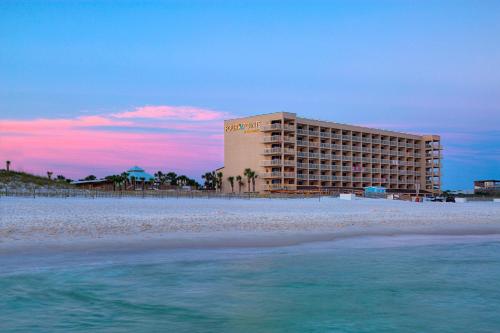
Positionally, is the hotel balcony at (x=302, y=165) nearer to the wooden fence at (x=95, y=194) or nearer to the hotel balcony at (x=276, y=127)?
the hotel balcony at (x=276, y=127)

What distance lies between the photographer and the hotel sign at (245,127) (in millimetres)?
94900

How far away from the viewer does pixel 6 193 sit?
48406mm

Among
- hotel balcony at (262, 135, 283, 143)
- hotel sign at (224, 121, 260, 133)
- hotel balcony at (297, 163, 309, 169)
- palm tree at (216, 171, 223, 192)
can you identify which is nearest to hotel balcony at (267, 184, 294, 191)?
hotel balcony at (297, 163, 309, 169)

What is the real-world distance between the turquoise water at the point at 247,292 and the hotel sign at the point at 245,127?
258 feet

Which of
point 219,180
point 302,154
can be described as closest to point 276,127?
point 302,154

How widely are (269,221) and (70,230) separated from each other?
35.0ft

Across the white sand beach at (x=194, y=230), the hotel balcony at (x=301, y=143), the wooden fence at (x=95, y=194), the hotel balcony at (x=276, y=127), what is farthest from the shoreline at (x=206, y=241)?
the hotel balcony at (x=301, y=143)

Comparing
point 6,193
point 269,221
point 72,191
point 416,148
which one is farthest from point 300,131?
point 269,221

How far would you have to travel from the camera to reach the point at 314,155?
319ft

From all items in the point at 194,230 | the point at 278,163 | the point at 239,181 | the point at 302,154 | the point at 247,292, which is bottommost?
the point at 247,292

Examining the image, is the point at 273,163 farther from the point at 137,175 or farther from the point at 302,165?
the point at 137,175

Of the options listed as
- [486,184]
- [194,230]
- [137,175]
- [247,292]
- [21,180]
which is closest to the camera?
[247,292]

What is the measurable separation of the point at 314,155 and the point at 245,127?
14.1 metres

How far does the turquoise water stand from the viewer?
9477mm
